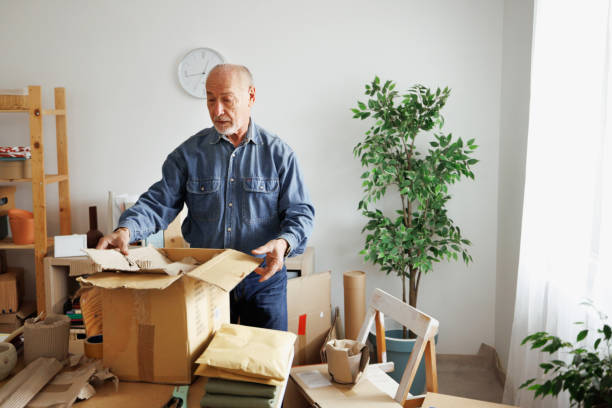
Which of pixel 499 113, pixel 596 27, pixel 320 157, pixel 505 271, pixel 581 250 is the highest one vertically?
pixel 596 27

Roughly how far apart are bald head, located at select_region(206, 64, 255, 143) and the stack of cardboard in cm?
87

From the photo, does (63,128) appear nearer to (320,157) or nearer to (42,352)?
(320,157)

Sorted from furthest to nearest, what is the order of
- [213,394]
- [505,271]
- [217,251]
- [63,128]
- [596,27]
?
1. [63,128]
2. [505,271]
3. [596,27]
4. [217,251]
5. [213,394]

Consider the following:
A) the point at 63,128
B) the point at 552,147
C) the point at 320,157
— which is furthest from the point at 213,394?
the point at 63,128

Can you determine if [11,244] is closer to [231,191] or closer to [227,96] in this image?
[231,191]

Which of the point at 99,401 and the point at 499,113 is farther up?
the point at 499,113

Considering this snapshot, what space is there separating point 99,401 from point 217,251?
1.59 feet

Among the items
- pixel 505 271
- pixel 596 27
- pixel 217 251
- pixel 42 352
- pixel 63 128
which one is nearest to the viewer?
pixel 42 352

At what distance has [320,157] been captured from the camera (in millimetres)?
3225

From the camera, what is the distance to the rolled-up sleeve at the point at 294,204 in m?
1.73

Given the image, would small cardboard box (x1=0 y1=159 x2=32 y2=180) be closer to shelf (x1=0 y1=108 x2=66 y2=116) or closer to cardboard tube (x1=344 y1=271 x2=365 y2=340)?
shelf (x1=0 y1=108 x2=66 y2=116)

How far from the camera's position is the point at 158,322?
4.07ft

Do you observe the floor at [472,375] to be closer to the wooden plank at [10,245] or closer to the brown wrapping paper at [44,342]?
Result: the brown wrapping paper at [44,342]

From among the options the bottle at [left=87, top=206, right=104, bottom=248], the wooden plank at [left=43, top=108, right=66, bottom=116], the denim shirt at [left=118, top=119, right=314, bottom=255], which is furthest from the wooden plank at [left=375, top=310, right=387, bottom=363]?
the wooden plank at [left=43, top=108, right=66, bottom=116]
